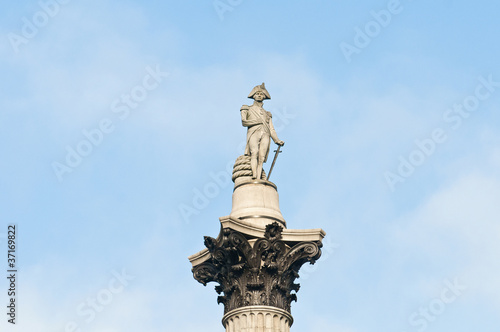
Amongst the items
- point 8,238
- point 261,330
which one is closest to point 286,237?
point 261,330

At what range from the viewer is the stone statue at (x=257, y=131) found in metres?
38.2

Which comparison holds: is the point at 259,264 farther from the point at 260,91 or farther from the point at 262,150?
the point at 260,91

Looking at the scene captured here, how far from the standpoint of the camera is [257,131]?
38.5 metres

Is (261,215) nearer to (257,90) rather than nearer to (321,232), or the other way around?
(321,232)

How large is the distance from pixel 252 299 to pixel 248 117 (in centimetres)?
778

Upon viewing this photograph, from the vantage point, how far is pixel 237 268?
34.8 metres

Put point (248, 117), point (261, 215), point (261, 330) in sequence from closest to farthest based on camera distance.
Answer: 1. point (261, 330)
2. point (261, 215)
3. point (248, 117)

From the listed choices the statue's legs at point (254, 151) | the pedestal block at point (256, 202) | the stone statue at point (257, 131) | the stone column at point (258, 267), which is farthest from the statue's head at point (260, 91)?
the stone column at point (258, 267)

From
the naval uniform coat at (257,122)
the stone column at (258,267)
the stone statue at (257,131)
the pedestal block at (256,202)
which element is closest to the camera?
the stone column at (258,267)

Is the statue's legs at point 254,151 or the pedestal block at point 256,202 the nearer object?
the pedestal block at point 256,202

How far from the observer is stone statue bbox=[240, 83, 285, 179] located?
38156mm

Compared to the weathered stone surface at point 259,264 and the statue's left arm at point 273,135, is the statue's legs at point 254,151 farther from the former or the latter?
the weathered stone surface at point 259,264

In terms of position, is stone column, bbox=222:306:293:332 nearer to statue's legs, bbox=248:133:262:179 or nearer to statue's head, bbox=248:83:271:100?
statue's legs, bbox=248:133:262:179

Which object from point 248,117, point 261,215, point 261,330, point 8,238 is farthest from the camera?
point 8,238
